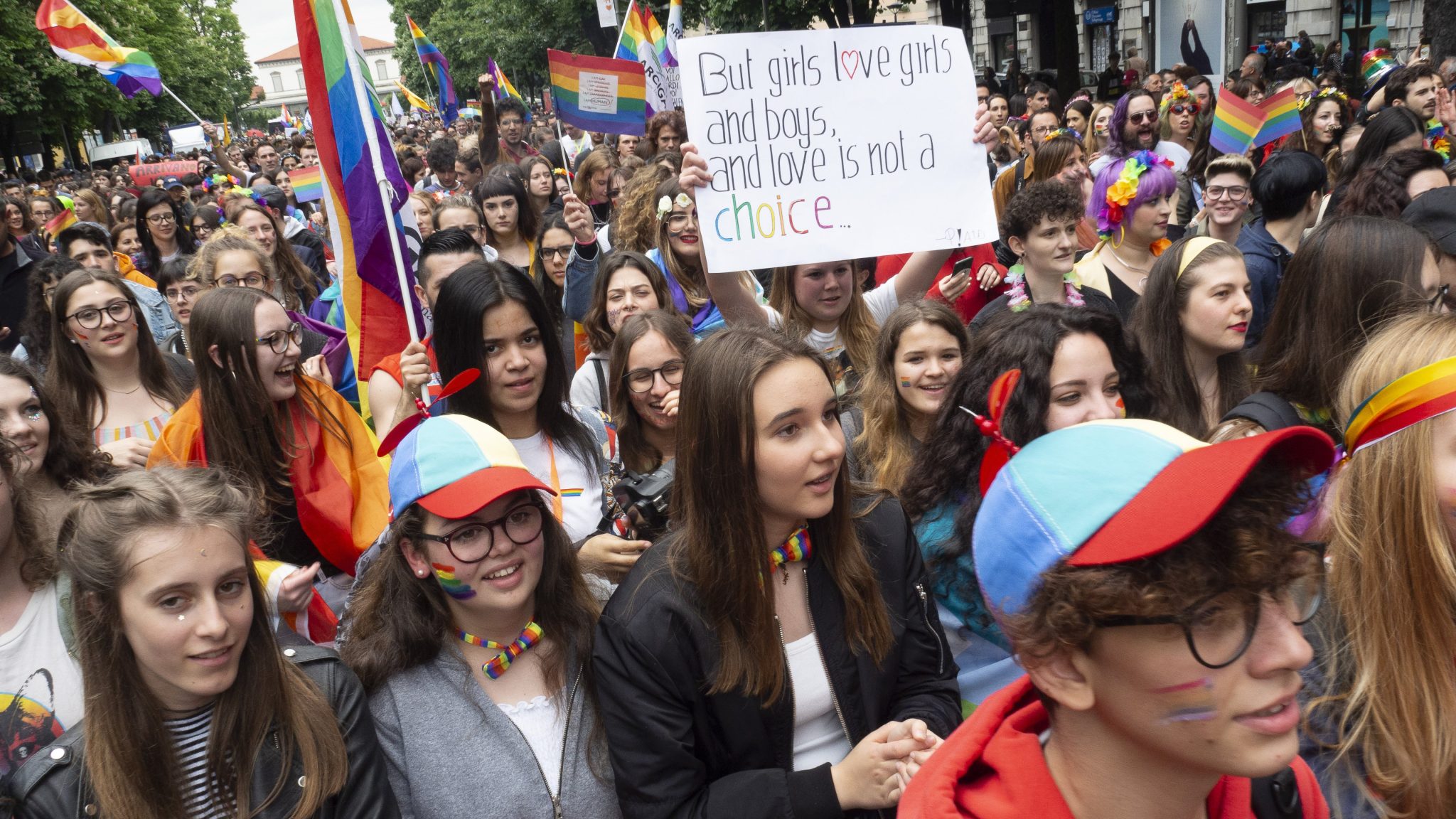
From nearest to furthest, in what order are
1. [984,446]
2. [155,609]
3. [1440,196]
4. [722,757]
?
[155,609] → [722,757] → [984,446] → [1440,196]

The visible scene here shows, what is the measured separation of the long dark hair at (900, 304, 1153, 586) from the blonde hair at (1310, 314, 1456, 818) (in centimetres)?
96

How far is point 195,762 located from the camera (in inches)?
87.4

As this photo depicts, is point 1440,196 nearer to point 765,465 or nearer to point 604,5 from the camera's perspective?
point 765,465

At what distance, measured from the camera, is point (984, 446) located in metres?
2.90

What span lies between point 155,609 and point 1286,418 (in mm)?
2897

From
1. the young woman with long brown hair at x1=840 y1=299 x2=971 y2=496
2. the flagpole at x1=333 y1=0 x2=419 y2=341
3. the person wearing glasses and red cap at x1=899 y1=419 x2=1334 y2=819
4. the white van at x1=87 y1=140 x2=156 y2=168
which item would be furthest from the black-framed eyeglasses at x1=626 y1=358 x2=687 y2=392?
the white van at x1=87 y1=140 x2=156 y2=168

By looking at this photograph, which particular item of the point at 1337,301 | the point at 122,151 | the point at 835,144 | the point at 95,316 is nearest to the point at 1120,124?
the point at 835,144

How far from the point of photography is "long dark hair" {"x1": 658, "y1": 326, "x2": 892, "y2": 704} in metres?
2.27

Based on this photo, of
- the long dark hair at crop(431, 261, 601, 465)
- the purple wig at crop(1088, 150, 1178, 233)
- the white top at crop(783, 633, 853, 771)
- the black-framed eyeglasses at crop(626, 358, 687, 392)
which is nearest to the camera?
the white top at crop(783, 633, 853, 771)

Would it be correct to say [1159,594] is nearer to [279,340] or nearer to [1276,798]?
[1276,798]

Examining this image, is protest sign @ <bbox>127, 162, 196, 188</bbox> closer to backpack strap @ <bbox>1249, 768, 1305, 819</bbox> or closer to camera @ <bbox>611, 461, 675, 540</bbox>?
camera @ <bbox>611, 461, 675, 540</bbox>

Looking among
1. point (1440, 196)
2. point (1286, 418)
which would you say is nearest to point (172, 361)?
point (1286, 418)

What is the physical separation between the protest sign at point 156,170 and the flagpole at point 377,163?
27.1m

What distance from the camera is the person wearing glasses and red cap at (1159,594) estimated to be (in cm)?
122
